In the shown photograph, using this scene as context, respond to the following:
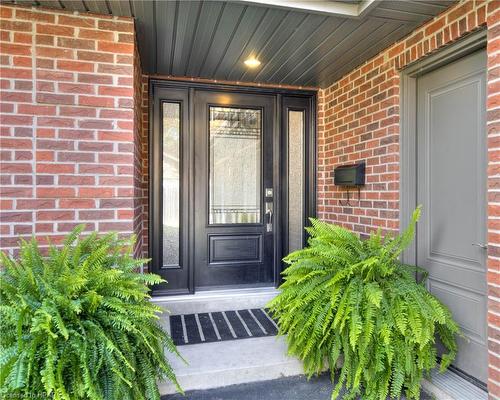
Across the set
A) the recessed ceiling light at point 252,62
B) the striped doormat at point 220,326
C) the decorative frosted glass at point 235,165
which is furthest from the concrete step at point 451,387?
the recessed ceiling light at point 252,62

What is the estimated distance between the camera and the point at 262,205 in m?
3.49

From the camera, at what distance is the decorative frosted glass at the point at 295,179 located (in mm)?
3547

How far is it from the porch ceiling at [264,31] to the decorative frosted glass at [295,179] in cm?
56

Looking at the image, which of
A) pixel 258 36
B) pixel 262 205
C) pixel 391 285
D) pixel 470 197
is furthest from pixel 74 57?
pixel 470 197

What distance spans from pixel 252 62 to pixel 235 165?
999 mm

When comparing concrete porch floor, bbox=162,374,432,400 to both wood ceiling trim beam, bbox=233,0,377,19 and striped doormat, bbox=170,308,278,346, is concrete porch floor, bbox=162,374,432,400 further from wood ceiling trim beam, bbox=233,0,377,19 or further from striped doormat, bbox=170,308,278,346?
wood ceiling trim beam, bbox=233,0,377,19

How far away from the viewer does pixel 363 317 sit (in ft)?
5.85

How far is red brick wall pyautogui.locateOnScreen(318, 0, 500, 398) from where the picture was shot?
5.81 feet

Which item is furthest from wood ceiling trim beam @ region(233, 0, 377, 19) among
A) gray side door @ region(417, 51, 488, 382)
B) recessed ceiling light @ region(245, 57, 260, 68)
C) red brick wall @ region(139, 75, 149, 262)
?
red brick wall @ region(139, 75, 149, 262)

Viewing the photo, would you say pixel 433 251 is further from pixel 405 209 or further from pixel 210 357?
pixel 210 357

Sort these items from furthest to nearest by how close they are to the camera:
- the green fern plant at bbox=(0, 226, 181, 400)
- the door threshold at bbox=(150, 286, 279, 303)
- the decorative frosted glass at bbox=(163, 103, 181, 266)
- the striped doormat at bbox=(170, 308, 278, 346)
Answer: the decorative frosted glass at bbox=(163, 103, 181, 266), the door threshold at bbox=(150, 286, 279, 303), the striped doormat at bbox=(170, 308, 278, 346), the green fern plant at bbox=(0, 226, 181, 400)

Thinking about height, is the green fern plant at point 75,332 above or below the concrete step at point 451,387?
above

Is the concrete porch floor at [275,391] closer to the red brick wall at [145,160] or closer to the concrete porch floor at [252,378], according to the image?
the concrete porch floor at [252,378]

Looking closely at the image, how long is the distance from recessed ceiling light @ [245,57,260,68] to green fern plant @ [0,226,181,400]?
1931mm
